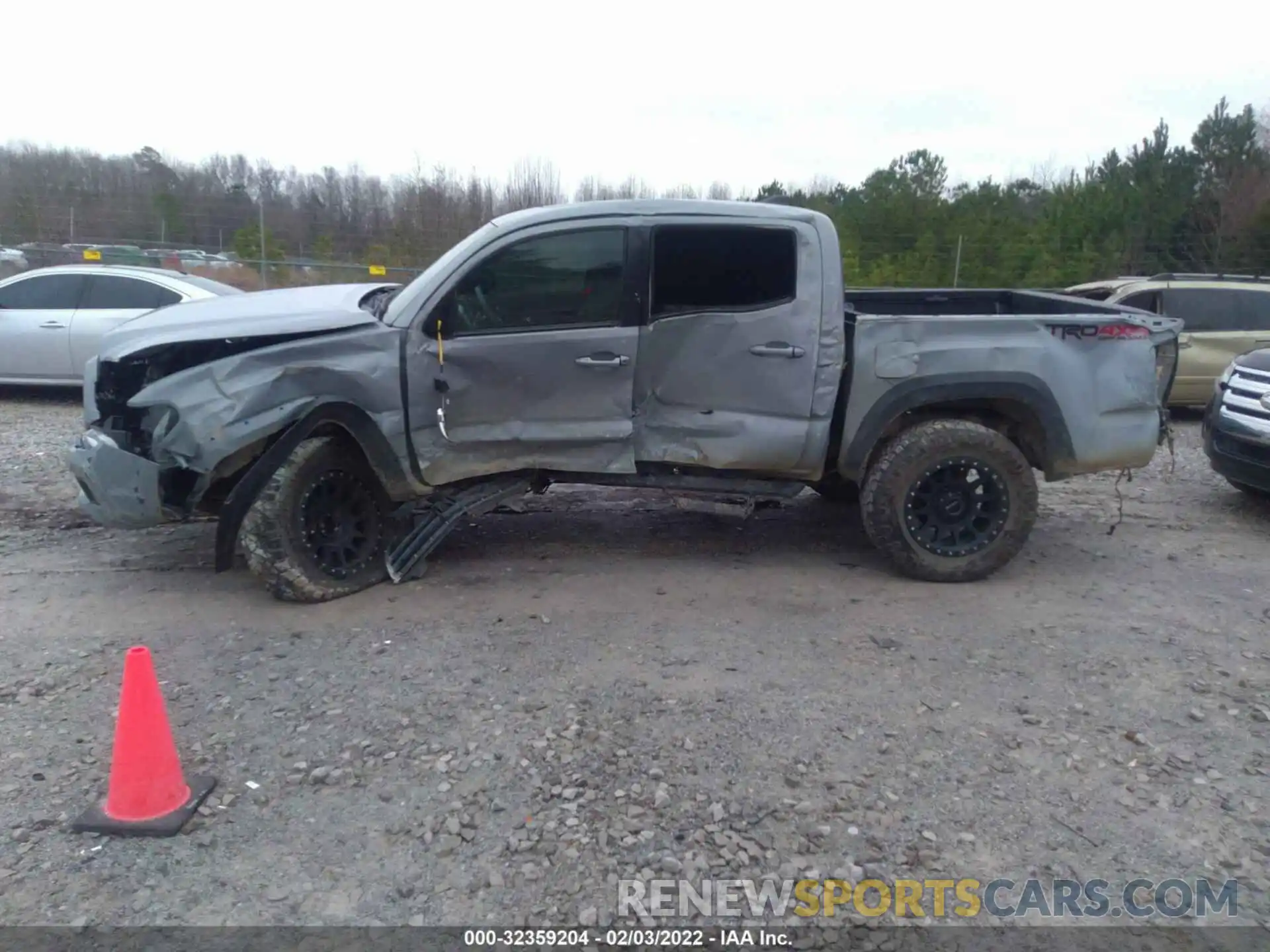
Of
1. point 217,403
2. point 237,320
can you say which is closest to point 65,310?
point 237,320

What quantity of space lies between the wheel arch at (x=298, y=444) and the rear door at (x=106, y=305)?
656cm

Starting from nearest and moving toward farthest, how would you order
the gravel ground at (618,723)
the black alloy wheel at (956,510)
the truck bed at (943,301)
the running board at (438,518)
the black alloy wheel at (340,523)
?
the gravel ground at (618,723) → the black alloy wheel at (340,523) → the running board at (438,518) → the black alloy wheel at (956,510) → the truck bed at (943,301)

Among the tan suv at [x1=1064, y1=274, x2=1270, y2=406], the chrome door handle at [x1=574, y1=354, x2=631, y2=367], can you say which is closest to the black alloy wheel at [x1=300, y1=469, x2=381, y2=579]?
the chrome door handle at [x1=574, y1=354, x2=631, y2=367]

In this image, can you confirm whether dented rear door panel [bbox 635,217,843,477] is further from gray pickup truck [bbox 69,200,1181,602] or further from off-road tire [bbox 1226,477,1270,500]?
off-road tire [bbox 1226,477,1270,500]

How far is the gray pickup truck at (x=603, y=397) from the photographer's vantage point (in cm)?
500

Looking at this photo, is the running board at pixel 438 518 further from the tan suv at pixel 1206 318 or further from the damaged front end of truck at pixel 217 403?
the tan suv at pixel 1206 318

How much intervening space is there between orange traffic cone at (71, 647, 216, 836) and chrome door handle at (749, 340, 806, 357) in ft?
10.9

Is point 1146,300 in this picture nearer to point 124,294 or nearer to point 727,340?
point 727,340

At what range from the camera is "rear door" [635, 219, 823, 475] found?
5348 mm

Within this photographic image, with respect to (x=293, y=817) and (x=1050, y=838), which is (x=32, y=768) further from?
(x=1050, y=838)

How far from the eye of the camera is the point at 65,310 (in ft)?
34.9

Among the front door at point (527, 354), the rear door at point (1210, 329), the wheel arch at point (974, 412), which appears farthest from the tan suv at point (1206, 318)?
the front door at point (527, 354)

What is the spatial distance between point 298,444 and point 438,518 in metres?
0.86

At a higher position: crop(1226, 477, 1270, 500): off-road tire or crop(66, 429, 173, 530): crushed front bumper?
crop(66, 429, 173, 530): crushed front bumper
